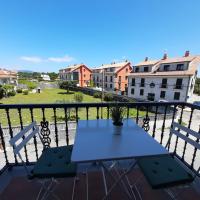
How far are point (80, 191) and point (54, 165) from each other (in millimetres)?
538

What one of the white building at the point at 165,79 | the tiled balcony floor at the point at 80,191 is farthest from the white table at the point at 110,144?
the white building at the point at 165,79

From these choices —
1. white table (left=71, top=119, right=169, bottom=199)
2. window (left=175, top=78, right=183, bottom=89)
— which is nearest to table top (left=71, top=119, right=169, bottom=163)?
white table (left=71, top=119, right=169, bottom=199)

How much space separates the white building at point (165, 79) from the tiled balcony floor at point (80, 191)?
16.8 meters

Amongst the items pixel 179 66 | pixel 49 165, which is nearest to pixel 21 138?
pixel 49 165

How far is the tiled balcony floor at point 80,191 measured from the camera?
4.94ft

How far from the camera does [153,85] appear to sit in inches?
737

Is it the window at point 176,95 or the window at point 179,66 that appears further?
the window at point 176,95

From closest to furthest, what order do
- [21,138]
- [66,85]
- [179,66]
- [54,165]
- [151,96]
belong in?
[54,165] → [21,138] → [179,66] → [151,96] → [66,85]

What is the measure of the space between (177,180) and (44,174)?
1214mm

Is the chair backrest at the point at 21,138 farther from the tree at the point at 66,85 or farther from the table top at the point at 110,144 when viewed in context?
the tree at the point at 66,85

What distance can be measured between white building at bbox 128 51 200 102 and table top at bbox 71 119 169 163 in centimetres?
1700

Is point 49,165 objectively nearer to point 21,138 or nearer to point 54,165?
point 54,165

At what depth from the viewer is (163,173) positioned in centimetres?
127

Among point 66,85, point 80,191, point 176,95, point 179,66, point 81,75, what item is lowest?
point 66,85
